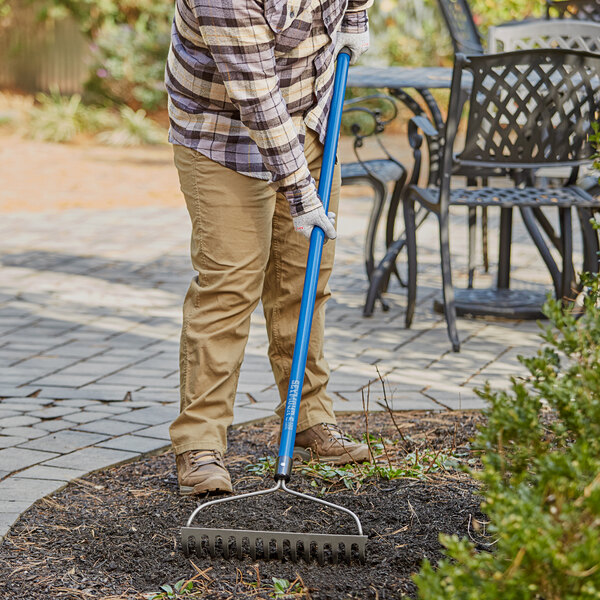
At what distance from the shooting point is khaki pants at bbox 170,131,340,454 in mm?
2916

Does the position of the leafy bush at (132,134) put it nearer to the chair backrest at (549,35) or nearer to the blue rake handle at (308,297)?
the chair backrest at (549,35)

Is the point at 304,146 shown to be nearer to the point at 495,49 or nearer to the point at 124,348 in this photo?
the point at 124,348

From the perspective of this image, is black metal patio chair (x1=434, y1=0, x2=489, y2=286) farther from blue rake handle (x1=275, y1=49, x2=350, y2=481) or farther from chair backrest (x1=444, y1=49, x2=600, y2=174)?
blue rake handle (x1=275, y1=49, x2=350, y2=481)

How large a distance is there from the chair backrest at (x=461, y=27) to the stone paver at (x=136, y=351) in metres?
1.49

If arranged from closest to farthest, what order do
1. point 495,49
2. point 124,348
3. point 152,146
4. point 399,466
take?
point 399,466 < point 124,348 < point 495,49 < point 152,146

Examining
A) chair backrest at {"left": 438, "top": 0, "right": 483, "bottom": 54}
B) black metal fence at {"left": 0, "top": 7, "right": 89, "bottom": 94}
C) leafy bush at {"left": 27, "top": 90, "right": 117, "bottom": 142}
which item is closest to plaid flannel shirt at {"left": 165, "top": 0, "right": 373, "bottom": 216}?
chair backrest at {"left": 438, "top": 0, "right": 483, "bottom": 54}

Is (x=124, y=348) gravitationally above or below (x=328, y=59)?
below

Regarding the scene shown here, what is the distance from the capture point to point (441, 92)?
51.5ft

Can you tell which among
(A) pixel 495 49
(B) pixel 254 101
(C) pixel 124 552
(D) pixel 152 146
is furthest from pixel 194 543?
(D) pixel 152 146

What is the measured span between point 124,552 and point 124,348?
7.75ft

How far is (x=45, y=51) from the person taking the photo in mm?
22438

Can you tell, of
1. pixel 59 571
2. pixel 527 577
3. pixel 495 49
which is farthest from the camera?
pixel 495 49

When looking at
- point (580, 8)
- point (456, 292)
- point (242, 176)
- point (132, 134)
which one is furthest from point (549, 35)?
point (132, 134)

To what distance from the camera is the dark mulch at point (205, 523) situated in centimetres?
241
